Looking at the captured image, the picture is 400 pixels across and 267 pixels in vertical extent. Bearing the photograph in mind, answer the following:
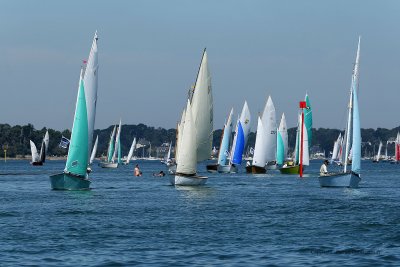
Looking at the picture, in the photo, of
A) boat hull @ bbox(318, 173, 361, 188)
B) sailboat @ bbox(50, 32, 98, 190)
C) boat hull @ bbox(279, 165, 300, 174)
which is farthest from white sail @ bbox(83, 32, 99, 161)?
boat hull @ bbox(279, 165, 300, 174)

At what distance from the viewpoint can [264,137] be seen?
5295 inches

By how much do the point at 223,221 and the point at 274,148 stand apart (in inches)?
3505

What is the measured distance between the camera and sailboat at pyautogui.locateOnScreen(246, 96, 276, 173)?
134 m

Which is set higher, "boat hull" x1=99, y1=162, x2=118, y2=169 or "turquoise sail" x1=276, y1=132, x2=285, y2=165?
"turquoise sail" x1=276, y1=132, x2=285, y2=165

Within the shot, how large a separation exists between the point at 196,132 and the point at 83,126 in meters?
11.9

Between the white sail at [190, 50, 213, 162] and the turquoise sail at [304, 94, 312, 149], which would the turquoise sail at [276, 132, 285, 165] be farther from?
the white sail at [190, 50, 213, 162]

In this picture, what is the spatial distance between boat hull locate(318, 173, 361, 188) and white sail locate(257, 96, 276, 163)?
52.4 meters

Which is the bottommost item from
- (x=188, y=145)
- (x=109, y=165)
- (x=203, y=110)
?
(x=188, y=145)

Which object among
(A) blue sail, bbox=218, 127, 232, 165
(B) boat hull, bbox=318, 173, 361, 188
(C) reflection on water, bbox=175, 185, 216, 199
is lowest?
(C) reflection on water, bbox=175, 185, 216, 199

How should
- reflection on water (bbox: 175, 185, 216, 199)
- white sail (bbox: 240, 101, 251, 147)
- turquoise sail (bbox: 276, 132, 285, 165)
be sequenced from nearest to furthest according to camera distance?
reflection on water (bbox: 175, 185, 216, 199)
white sail (bbox: 240, 101, 251, 147)
turquoise sail (bbox: 276, 132, 285, 165)

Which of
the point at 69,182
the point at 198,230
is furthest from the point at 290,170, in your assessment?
the point at 198,230

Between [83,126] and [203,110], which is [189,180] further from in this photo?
[83,126]

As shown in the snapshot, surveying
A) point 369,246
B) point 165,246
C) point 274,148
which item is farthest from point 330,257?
point 274,148

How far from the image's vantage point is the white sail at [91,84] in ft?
232
